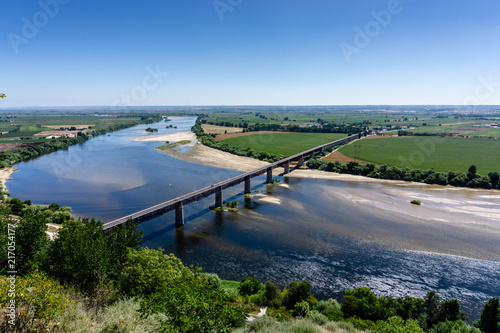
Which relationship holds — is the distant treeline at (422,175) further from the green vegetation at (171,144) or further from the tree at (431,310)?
the green vegetation at (171,144)

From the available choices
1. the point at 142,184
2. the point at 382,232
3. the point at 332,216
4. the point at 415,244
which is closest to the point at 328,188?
the point at 332,216

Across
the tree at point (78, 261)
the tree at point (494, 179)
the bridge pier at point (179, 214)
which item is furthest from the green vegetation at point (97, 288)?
the tree at point (494, 179)

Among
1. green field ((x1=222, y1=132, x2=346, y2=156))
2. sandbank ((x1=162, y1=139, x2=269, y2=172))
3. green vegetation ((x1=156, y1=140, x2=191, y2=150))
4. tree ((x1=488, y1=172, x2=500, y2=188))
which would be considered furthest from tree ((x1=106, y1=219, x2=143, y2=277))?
green vegetation ((x1=156, y1=140, x2=191, y2=150))

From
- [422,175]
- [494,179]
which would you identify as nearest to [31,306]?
[422,175]

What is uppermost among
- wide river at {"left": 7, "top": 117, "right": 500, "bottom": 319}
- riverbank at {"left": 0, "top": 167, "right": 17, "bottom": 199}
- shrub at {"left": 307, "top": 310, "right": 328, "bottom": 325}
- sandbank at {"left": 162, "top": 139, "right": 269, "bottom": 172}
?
sandbank at {"left": 162, "top": 139, "right": 269, "bottom": 172}

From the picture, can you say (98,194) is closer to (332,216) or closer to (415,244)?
(332,216)

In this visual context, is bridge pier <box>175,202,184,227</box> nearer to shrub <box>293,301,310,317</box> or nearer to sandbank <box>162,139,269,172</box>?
shrub <box>293,301,310,317</box>

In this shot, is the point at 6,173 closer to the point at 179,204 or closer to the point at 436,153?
the point at 179,204

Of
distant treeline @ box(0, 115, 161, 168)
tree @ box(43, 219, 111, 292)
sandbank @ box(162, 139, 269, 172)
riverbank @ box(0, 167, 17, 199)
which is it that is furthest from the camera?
distant treeline @ box(0, 115, 161, 168)
